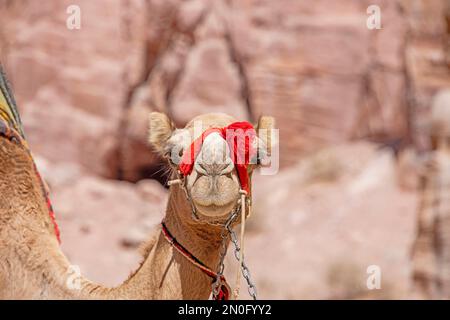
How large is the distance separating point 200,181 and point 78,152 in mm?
12485

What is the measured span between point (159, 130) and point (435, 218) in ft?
19.9

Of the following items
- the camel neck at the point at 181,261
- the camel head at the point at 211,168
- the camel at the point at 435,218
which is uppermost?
the camel head at the point at 211,168

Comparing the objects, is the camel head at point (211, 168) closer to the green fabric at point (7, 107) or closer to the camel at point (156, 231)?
the camel at point (156, 231)

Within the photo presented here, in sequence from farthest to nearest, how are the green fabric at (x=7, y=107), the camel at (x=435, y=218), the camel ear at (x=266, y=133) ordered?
the camel at (x=435, y=218)
the green fabric at (x=7, y=107)
the camel ear at (x=266, y=133)

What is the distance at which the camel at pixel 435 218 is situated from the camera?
8.52m

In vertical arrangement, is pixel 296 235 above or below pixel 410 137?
below

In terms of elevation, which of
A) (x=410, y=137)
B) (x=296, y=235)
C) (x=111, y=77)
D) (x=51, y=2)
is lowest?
(x=296, y=235)

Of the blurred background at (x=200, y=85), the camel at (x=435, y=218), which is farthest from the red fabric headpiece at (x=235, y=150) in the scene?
the blurred background at (x=200, y=85)

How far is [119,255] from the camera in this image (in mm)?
11594

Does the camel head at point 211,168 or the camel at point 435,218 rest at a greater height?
the camel head at point 211,168

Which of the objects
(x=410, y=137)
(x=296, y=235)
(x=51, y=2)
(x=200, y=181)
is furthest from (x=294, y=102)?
(x=200, y=181)

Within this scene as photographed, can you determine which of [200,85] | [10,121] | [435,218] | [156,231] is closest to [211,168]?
[156,231]

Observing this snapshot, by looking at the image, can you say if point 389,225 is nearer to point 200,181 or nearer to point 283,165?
point 283,165

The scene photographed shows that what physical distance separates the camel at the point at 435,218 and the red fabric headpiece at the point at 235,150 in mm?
5880
